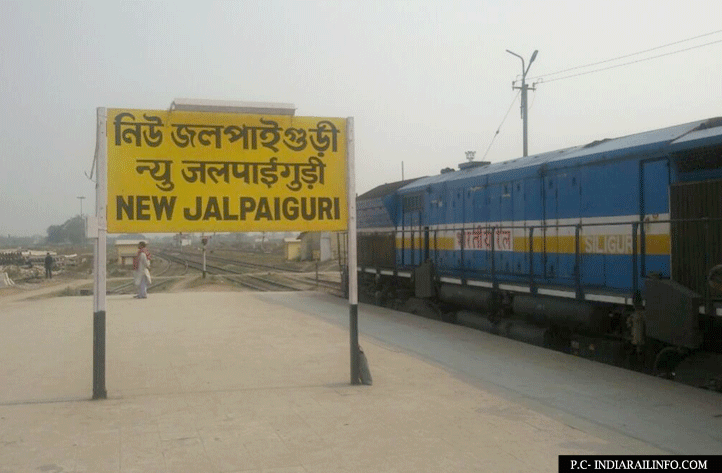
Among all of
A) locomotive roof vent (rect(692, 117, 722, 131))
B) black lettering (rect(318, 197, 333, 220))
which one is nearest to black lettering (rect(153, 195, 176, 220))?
black lettering (rect(318, 197, 333, 220))

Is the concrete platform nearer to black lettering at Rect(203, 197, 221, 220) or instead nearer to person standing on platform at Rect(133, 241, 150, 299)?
black lettering at Rect(203, 197, 221, 220)

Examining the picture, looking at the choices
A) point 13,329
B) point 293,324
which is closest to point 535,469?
point 293,324

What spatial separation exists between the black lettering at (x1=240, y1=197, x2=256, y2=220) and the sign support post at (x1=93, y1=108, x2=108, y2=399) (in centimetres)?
157

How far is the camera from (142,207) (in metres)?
8.73

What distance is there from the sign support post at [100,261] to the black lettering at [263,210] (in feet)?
5.82

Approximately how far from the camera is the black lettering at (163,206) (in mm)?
8789

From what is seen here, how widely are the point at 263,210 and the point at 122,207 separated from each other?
1.65 meters

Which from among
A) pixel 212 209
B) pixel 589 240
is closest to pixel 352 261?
pixel 212 209

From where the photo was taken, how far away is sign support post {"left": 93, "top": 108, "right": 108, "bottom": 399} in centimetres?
830

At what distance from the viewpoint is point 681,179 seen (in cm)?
1012

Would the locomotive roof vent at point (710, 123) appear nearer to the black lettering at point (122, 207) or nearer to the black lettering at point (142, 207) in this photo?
the black lettering at point (142, 207)

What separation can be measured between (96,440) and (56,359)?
5076 mm

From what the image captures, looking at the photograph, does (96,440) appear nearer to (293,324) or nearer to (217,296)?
(293,324)

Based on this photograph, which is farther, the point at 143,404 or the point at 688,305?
the point at 688,305
